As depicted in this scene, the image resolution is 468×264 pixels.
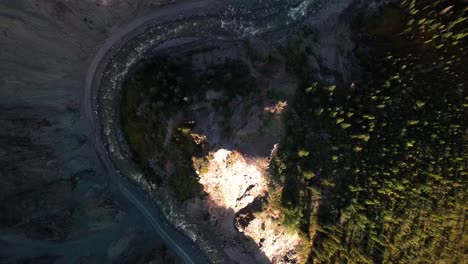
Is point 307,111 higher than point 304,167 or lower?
higher

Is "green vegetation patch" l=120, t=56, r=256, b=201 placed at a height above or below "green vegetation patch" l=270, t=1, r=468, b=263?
above

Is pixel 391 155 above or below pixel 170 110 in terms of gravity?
below

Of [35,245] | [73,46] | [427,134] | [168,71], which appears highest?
[73,46]

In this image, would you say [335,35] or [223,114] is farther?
[335,35]

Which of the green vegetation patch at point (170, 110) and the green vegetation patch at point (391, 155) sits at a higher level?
the green vegetation patch at point (170, 110)

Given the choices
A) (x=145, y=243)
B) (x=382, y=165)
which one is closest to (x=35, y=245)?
(x=145, y=243)

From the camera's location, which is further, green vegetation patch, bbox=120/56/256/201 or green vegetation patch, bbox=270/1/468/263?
green vegetation patch, bbox=120/56/256/201

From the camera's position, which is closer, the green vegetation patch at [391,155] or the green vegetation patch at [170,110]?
the green vegetation patch at [391,155]

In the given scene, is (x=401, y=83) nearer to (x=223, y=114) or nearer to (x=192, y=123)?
(x=223, y=114)

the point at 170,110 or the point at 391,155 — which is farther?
the point at 170,110
